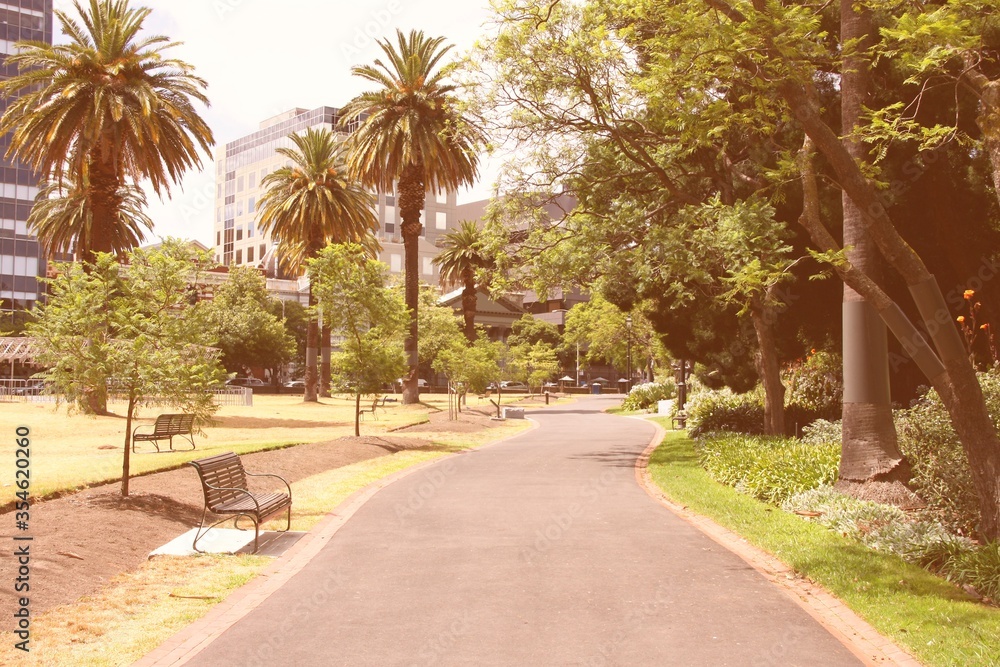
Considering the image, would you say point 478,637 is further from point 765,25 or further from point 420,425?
point 420,425

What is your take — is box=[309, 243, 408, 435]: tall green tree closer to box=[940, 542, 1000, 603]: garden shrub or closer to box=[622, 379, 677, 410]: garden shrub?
box=[940, 542, 1000, 603]: garden shrub

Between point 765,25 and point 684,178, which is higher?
point 684,178

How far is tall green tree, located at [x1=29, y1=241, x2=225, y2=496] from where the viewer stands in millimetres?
12047

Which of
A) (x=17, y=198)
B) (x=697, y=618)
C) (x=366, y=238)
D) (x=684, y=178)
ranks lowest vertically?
(x=697, y=618)

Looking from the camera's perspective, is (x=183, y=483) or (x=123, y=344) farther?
(x=183, y=483)

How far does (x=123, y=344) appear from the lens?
39.9 feet

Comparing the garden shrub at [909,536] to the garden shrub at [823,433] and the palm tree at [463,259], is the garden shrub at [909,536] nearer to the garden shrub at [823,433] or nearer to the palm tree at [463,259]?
the garden shrub at [823,433]

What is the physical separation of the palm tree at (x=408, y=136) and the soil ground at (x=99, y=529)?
25514 millimetres

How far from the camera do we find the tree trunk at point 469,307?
2257 inches

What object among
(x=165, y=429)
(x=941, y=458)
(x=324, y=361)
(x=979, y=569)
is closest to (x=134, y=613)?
(x=979, y=569)

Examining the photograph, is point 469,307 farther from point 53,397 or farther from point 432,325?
point 53,397

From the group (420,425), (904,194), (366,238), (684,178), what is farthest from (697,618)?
(366,238)

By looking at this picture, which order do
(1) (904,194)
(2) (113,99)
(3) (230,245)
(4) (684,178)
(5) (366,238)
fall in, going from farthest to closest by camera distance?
(3) (230,245) → (5) (366,238) → (2) (113,99) → (4) (684,178) → (1) (904,194)

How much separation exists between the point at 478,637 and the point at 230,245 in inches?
5287
